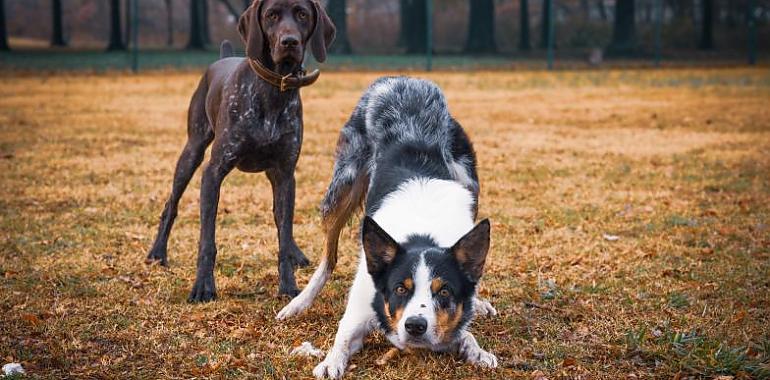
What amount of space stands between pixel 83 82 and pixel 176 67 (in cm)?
429

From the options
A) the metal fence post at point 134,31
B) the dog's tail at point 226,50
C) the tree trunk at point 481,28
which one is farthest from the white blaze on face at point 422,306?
the tree trunk at point 481,28

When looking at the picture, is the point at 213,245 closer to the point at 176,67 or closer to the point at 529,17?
the point at 176,67

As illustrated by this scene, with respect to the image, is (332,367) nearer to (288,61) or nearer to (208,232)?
(208,232)

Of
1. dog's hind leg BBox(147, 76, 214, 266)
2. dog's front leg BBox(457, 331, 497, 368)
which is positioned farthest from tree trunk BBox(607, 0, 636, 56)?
dog's front leg BBox(457, 331, 497, 368)

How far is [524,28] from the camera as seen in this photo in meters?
35.5

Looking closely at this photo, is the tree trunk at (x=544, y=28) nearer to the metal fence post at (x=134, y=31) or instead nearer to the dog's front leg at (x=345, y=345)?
the metal fence post at (x=134, y=31)

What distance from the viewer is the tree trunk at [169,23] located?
111ft

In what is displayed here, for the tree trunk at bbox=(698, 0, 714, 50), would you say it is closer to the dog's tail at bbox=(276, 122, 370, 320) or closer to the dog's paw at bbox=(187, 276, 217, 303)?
the dog's tail at bbox=(276, 122, 370, 320)

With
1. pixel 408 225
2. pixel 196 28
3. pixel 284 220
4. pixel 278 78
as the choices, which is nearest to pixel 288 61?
pixel 278 78

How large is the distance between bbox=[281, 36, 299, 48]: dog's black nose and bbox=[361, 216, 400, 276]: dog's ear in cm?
168

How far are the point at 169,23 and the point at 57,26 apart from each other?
6.08m

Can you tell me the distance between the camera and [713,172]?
10.8m

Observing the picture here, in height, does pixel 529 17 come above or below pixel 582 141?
above

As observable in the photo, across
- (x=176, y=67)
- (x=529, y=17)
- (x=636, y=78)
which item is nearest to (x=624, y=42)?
(x=529, y=17)
